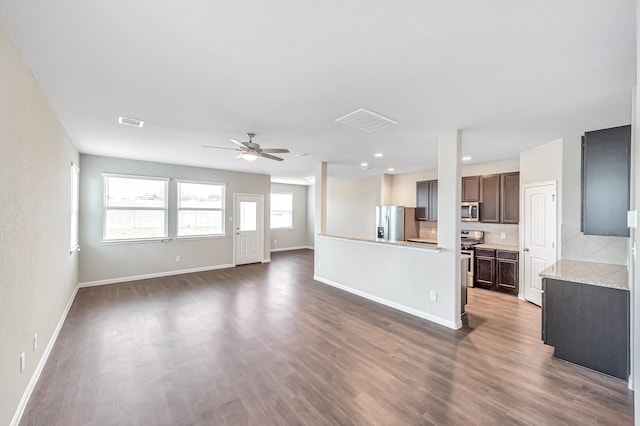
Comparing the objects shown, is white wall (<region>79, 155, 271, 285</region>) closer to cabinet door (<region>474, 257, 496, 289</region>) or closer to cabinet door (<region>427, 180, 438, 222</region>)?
cabinet door (<region>427, 180, 438, 222</region>)

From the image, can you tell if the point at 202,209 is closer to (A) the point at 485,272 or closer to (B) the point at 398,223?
(B) the point at 398,223

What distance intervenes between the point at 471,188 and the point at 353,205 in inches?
155

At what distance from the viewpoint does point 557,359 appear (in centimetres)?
278

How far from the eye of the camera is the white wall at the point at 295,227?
10227 mm

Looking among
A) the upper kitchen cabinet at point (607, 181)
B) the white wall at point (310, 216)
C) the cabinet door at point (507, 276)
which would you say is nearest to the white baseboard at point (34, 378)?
the upper kitchen cabinet at point (607, 181)

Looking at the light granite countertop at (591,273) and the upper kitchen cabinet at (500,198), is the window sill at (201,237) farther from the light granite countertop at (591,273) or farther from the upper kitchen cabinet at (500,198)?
the light granite countertop at (591,273)

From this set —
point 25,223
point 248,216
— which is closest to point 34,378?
point 25,223

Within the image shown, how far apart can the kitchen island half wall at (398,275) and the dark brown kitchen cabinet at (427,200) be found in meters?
2.61

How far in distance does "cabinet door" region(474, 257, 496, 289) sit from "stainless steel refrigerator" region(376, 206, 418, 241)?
1.76m

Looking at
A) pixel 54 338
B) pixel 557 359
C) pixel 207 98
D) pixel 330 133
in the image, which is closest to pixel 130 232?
pixel 54 338

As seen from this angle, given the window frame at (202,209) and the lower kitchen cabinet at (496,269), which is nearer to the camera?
the lower kitchen cabinet at (496,269)

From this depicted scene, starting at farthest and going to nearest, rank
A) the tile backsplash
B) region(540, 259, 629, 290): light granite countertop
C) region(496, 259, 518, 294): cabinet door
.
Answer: region(496, 259, 518, 294): cabinet door → the tile backsplash → region(540, 259, 629, 290): light granite countertop

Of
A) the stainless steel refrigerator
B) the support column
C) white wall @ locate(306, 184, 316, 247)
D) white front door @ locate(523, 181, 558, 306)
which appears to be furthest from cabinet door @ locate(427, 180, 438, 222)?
white wall @ locate(306, 184, 316, 247)

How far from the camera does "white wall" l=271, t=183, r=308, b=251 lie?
1023cm
